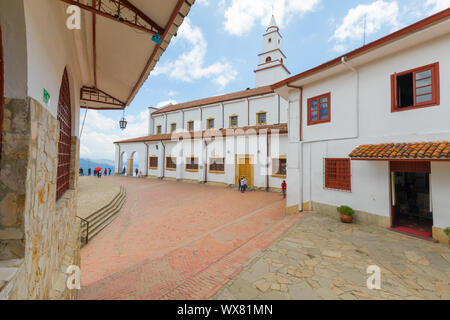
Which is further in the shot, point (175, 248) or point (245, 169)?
point (245, 169)

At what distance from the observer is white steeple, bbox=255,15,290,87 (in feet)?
77.3

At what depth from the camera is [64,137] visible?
4719 mm

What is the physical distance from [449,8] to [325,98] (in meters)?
3.88

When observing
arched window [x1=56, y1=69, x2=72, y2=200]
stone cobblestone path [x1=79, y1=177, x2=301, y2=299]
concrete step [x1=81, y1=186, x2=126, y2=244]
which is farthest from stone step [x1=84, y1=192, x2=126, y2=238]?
arched window [x1=56, y1=69, x2=72, y2=200]

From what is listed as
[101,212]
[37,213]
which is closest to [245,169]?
[101,212]

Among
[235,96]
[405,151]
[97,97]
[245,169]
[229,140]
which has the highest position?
[235,96]

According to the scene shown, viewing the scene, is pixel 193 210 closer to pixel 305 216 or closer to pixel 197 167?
pixel 305 216

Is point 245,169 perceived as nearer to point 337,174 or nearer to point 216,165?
point 216,165

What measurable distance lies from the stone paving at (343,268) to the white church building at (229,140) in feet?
34.5

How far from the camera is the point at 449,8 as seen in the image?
4.95 m

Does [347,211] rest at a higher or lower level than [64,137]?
lower

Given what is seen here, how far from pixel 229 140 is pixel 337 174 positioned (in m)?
12.0

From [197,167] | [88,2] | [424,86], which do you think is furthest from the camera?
[197,167]
